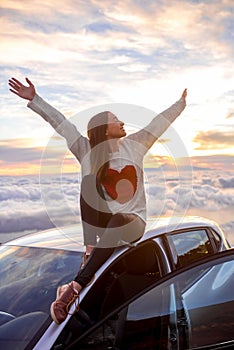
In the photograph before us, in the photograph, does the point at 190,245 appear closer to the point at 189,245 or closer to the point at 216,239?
the point at 189,245

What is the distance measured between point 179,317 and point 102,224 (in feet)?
2.31

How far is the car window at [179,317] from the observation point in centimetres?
259

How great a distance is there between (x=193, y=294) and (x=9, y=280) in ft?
3.35

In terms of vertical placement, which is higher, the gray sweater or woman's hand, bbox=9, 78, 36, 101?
woman's hand, bbox=9, 78, 36, 101

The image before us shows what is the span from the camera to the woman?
297cm

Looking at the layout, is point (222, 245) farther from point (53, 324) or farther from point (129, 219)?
point (53, 324)

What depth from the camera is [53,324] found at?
103 inches

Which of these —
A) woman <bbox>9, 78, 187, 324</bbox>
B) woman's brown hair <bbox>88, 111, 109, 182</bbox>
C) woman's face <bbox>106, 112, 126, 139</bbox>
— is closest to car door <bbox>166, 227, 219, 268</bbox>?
woman <bbox>9, 78, 187, 324</bbox>

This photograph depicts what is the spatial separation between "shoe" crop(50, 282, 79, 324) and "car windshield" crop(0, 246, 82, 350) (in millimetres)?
59

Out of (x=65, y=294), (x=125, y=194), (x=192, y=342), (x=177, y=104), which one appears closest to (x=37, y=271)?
(x=65, y=294)

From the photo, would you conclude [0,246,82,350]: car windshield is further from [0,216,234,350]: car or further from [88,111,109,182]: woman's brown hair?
[88,111,109,182]: woman's brown hair

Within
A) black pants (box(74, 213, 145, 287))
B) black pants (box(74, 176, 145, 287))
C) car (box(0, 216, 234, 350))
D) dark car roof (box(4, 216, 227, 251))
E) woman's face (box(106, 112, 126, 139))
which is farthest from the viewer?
woman's face (box(106, 112, 126, 139))

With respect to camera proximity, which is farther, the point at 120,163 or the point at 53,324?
the point at 120,163

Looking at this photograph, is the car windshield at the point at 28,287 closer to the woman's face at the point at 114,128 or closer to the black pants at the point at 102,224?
the black pants at the point at 102,224
